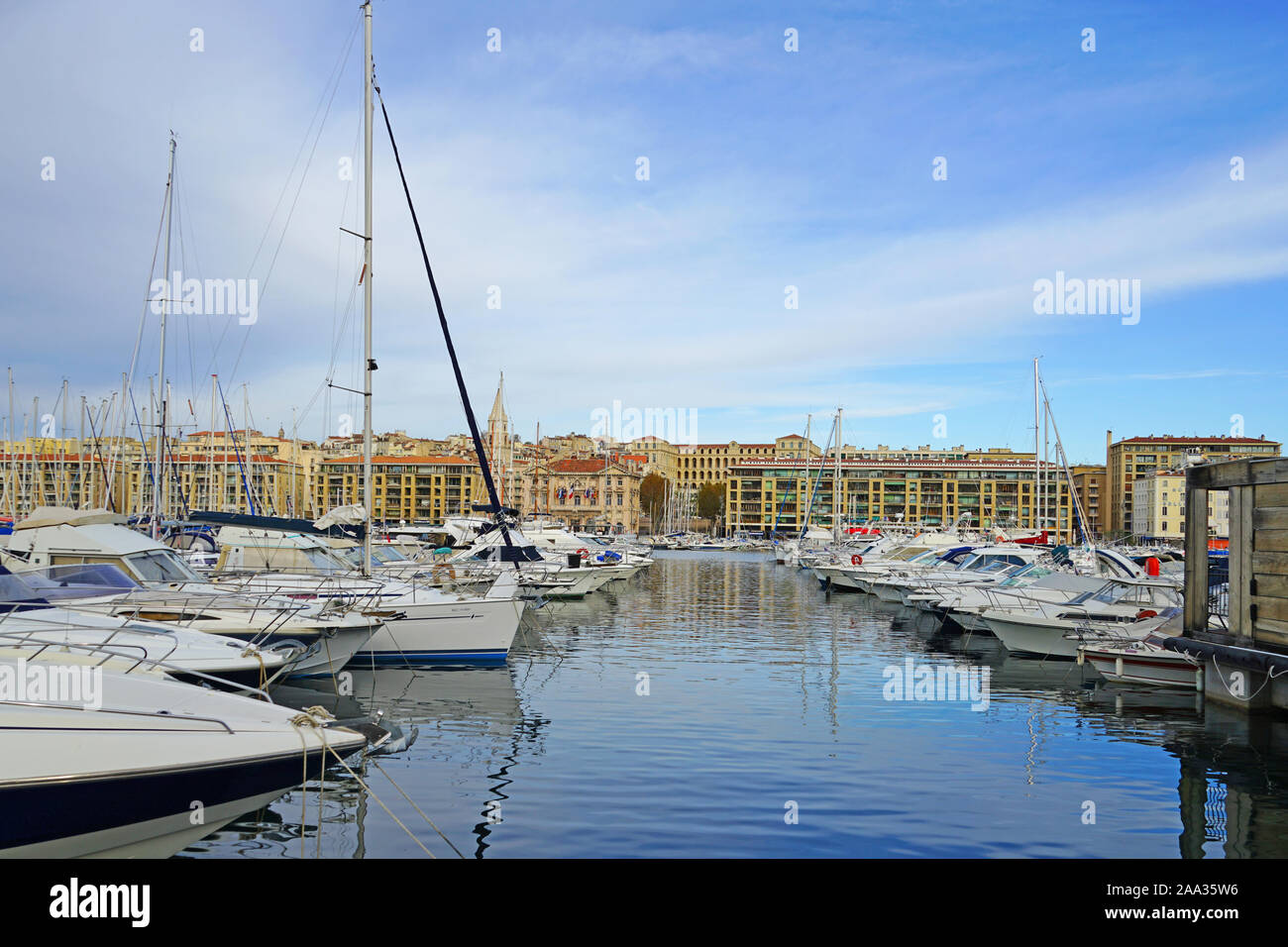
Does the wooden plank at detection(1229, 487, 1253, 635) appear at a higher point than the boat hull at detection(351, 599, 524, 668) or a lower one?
higher

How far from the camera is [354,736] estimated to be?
340 inches

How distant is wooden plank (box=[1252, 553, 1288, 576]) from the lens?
44.2 ft

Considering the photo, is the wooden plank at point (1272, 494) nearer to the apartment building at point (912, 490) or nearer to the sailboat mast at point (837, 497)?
the sailboat mast at point (837, 497)

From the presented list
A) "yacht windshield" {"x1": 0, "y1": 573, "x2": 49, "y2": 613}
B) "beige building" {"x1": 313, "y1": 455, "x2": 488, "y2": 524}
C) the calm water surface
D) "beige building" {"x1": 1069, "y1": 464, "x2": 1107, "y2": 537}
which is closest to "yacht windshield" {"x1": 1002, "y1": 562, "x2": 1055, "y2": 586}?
the calm water surface

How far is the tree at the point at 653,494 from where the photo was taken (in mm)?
167875

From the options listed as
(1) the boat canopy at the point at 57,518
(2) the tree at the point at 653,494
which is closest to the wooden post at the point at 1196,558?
(1) the boat canopy at the point at 57,518

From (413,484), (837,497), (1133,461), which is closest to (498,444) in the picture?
(837,497)

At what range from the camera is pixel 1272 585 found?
1374cm

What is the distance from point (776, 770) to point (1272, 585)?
721 centimetres

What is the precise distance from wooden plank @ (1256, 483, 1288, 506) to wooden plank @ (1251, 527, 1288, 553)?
369 mm

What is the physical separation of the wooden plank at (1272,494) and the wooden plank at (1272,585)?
956 millimetres

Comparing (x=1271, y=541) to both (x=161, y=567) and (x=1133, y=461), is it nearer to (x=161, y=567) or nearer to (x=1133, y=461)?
(x=161, y=567)

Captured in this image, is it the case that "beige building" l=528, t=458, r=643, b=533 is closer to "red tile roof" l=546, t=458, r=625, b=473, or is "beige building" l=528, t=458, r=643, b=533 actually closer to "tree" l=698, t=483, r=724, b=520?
"red tile roof" l=546, t=458, r=625, b=473
